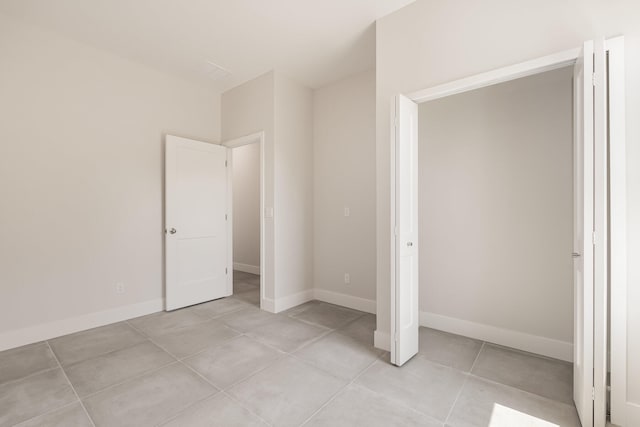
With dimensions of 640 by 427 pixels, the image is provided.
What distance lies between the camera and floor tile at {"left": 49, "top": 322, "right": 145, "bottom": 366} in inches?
101

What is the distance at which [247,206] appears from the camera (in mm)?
6141

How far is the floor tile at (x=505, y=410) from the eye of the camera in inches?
68.4

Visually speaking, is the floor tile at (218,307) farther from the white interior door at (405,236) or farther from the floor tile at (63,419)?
the white interior door at (405,236)

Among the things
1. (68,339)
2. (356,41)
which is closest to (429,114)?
(356,41)

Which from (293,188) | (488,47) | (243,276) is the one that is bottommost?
(243,276)

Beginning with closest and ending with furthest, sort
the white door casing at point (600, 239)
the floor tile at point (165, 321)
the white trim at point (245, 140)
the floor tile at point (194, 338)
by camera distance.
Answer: the white door casing at point (600, 239) < the floor tile at point (194, 338) < the floor tile at point (165, 321) < the white trim at point (245, 140)

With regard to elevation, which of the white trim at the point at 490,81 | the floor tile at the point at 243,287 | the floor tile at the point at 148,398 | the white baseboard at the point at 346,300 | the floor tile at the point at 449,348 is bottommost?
the floor tile at the point at 243,287

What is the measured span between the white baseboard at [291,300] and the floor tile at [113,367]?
1392mm

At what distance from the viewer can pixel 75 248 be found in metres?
3.09

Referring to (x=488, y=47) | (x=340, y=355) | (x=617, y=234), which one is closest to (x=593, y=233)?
(x=617, y=234)

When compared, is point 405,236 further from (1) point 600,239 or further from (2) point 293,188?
(2) point 293,188

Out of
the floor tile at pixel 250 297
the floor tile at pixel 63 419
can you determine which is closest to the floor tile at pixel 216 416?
the floor tile at pixel 63 419

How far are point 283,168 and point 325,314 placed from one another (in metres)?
1.94

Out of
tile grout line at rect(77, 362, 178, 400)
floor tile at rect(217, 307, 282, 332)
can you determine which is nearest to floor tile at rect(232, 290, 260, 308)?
floor tile at rect(217, 307, 282, 332)
